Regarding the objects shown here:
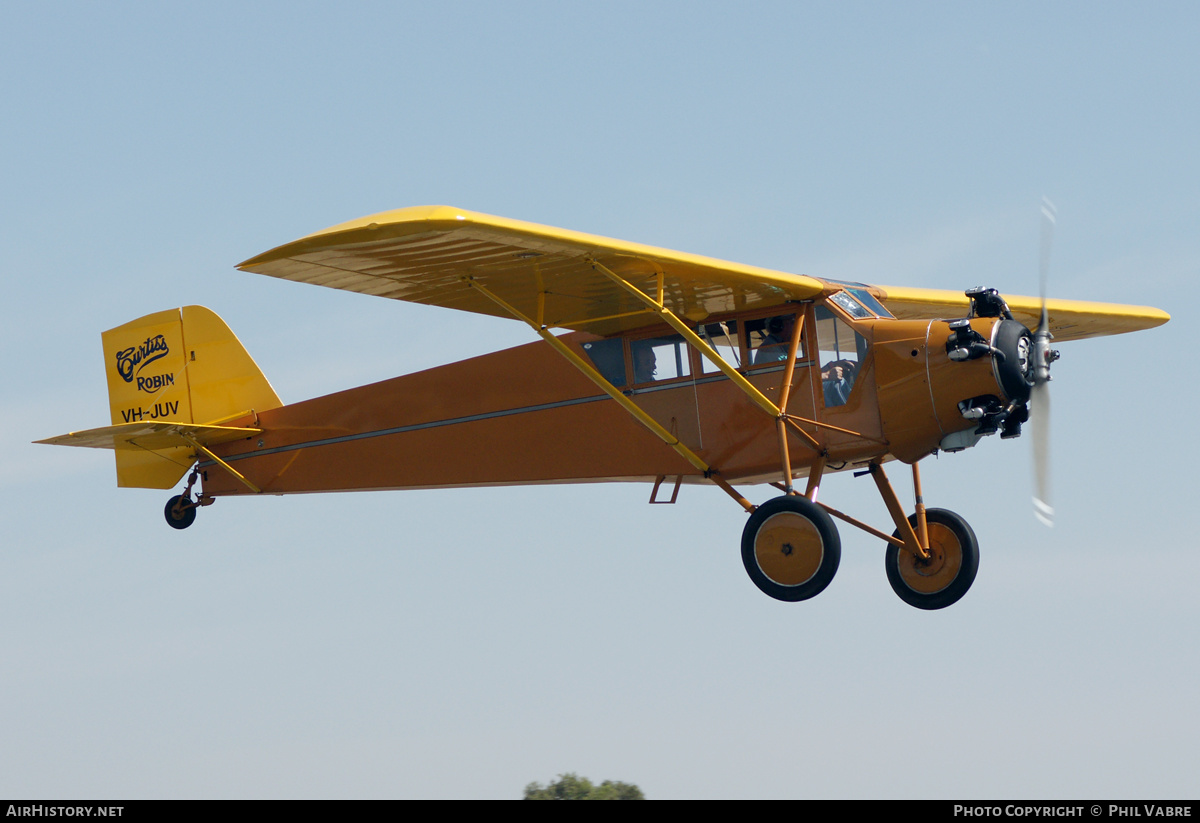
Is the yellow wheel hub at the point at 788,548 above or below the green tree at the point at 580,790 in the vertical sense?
above

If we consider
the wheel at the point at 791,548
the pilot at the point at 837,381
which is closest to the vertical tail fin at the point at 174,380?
the wheel at the point at 791,548

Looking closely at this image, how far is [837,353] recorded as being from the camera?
12352mm

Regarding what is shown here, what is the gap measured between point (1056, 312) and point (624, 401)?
5686mm

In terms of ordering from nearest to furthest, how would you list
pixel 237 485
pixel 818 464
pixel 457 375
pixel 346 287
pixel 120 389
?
pixel 346 287
pixel 818 464
pixel 457 375
pixel 237 485
pixel 120 389

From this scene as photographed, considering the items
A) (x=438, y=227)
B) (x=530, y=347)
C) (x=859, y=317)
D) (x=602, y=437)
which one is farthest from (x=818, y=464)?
(x=438, y=227)

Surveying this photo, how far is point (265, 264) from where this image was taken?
404 inches

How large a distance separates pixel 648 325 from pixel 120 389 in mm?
7082

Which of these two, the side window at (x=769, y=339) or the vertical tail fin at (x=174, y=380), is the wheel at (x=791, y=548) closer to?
the side window at (x=769, y=339)

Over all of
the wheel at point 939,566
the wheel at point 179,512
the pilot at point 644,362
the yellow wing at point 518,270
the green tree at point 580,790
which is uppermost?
the yellow wing at point 518,270

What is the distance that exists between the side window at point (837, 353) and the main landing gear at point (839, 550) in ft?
2.44

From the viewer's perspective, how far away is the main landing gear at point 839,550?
11.7 meters

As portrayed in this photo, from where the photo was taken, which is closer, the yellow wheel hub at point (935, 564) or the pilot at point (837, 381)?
the pilot at point (837, 381)

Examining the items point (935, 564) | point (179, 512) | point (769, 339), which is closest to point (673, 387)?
point (769, 339)

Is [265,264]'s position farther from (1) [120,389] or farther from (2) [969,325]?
(1) [120,389]
